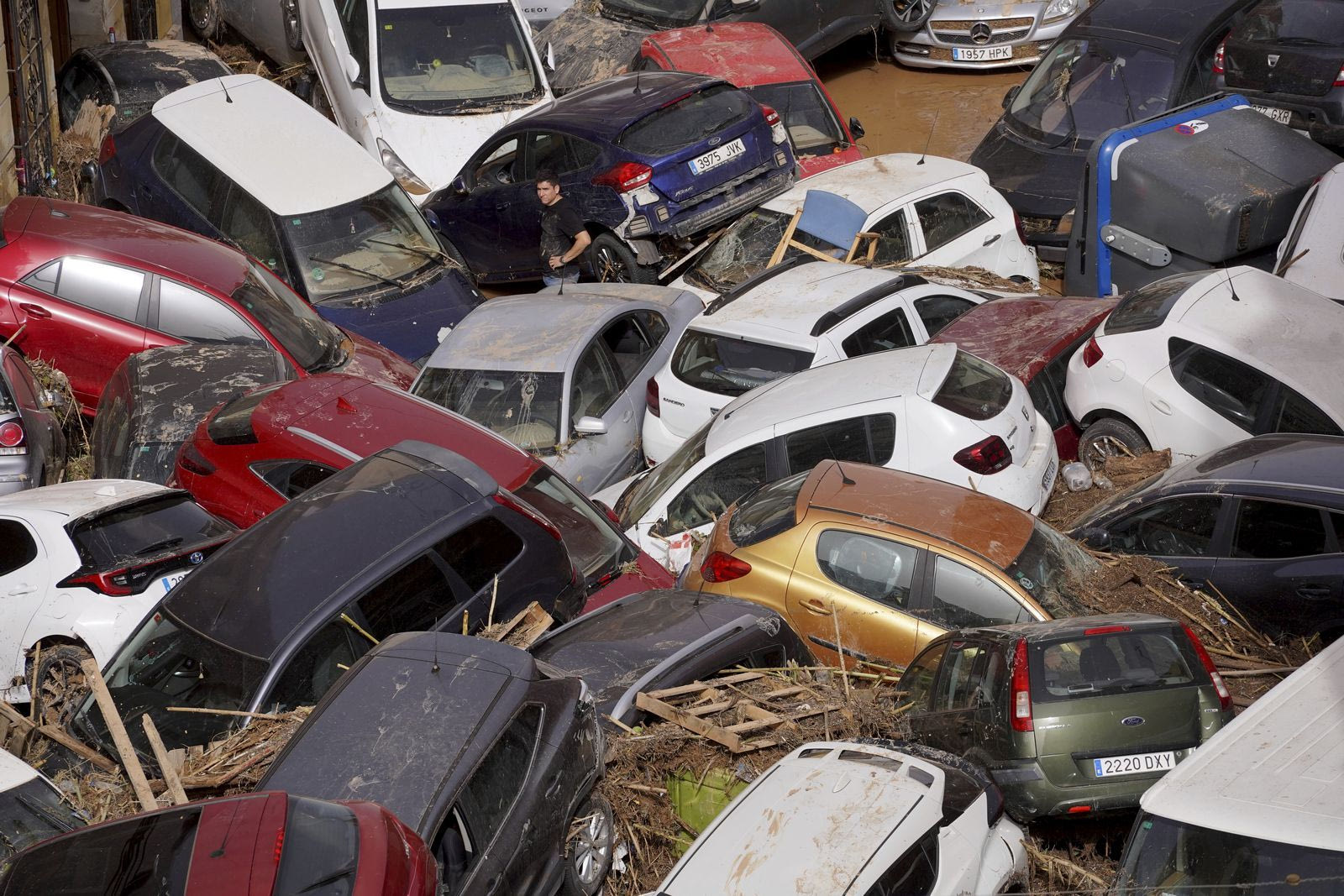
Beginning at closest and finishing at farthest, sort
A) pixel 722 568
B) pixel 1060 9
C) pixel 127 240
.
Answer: pixel 722 568
pixel 127 240
pixel 1060 9

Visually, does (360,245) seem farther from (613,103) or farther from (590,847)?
(590,847)

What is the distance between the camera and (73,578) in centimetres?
766

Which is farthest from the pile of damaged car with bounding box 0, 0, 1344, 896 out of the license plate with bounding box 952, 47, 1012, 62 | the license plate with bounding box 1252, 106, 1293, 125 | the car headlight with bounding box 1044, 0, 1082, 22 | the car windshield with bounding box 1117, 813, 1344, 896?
the car headlight with bounding box 1044, 0, 1082, 22

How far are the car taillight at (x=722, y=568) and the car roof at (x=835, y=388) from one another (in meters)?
1.11

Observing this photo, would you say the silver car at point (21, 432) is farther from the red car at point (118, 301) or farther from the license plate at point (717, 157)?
the license plate at point (717, 157)

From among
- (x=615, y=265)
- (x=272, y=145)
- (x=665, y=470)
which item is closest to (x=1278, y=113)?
(x=615, y=265)

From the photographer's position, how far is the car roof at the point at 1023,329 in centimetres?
1012

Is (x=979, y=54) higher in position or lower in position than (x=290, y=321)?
higher

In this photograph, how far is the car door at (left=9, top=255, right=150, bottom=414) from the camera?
34.2 ft

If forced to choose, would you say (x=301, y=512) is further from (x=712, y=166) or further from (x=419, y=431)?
(x=712, y=166)


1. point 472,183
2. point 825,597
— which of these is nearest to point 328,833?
point 825,597

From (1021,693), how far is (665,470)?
3.97 metres

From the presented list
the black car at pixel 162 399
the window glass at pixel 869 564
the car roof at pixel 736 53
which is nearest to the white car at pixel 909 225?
the car roof at pixel 736 53

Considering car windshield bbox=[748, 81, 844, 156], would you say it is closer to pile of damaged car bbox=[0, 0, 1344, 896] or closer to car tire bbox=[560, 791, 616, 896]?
pile of damaged car bbox=[0, 0, 1344, 896]
